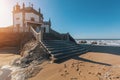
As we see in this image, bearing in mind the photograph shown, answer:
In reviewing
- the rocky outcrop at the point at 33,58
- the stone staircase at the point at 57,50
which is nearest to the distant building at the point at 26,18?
the stone staircase at the point at 57,50

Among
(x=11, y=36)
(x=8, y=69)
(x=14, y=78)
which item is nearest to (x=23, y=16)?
(x=11, y=36)

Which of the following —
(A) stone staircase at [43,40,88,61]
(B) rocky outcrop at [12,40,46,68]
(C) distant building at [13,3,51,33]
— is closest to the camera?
(B) rocky outcrop at [12,40,46,68]

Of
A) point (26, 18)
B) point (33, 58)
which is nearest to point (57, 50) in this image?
point (33, 58)

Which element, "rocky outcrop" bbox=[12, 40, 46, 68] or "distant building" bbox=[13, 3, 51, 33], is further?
"distant building" bbox=[13, 3, 51, 33]

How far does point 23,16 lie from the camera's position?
23.8 m

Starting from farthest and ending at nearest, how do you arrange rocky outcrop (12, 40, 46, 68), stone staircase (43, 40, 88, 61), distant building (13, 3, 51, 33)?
distant building (13, 3, 51, 33) → stone staircase (43, 40, 88, 61) → rocky outcrop (12, 40, 46, 68)

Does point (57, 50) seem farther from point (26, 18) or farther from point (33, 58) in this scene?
point (26, 18)

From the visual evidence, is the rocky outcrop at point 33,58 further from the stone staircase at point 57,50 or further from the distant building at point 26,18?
the distant building at point 26,18

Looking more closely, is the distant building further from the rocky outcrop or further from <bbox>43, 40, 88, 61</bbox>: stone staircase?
the rocky outcrop

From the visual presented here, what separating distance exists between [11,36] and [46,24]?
8000 mm

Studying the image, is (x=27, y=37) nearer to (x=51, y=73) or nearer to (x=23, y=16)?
(x=23, y=16)

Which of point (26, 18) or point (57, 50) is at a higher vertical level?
point (26, 18)

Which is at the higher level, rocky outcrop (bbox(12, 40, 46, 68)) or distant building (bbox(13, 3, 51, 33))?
distant building (bbox(13, 3, 51, 33))

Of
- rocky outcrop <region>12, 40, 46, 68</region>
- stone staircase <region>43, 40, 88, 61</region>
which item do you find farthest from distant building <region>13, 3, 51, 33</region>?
rocky outcrop <region>12, 40, 46, 68</region>
